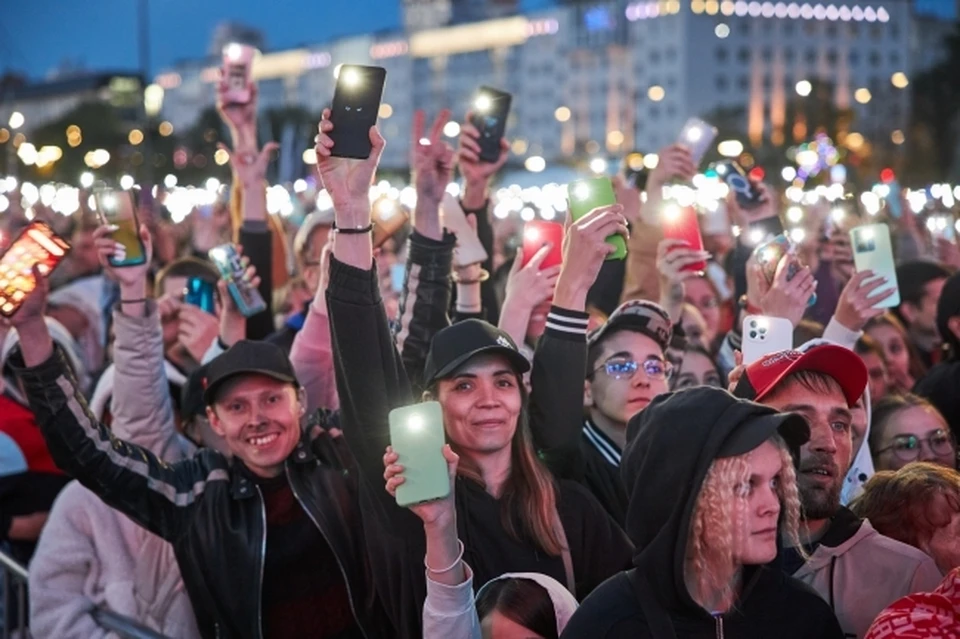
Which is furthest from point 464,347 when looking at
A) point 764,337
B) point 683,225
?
point 683,225

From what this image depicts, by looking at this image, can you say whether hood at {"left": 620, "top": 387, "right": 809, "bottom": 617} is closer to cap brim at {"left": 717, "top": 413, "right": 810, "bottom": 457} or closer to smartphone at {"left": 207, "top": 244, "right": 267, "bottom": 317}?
cap brim at {"left": 717, "top": 413, "right": 810, "bottom": 457}

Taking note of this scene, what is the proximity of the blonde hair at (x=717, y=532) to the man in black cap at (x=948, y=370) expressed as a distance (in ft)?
9.98

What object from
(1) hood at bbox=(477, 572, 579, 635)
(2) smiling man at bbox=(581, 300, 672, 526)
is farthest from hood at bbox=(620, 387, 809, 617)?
(2) smiling man at bbox=(581, 300, 672, 526)

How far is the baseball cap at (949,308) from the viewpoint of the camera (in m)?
6.34

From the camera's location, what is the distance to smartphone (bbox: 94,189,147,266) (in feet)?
18.2

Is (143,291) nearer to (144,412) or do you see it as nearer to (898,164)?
(144,412)

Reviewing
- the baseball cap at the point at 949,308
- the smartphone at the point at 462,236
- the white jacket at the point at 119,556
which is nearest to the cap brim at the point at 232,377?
the white jacket at the point at 119,556

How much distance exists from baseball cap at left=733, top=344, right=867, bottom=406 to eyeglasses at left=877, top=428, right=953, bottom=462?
1061mm

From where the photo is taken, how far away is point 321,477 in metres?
4.86

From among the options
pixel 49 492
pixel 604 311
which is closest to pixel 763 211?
pixel 604 311

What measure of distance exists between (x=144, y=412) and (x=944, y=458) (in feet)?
9.09

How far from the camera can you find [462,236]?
607 centimetres

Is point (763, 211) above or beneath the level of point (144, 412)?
above

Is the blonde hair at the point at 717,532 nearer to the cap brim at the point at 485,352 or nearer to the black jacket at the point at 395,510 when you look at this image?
the black jacket at the point at 395,510
